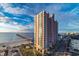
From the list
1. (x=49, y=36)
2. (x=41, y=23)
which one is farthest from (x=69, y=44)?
(x=41, y=23)

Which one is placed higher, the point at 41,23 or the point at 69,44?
the point at 41,23

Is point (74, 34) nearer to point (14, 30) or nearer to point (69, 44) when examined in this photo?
point (69, 44)

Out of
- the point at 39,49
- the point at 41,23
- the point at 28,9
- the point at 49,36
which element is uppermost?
the point at 28,9

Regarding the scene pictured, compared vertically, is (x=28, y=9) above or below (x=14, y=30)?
above

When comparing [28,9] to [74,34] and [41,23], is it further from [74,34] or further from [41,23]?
[74,34]

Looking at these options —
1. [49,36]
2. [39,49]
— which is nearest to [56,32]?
[49,36]

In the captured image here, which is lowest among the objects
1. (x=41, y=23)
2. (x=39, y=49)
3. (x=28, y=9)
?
(x=39, y=49)
